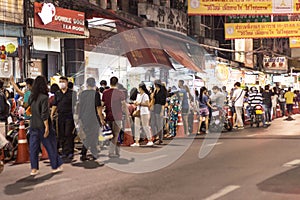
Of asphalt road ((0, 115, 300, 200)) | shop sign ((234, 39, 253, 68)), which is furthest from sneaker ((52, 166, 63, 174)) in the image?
shop sign ((234, 39, 253, 68))

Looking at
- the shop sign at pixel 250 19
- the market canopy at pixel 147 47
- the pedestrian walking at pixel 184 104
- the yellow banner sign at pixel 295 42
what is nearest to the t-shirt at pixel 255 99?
the market canopy at pixel 147 47

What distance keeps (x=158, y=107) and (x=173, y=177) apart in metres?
6.39

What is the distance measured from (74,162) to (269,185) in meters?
4.92

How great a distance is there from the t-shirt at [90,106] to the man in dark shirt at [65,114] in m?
0.56

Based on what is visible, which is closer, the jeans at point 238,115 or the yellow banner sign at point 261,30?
the jeans at point 238,115

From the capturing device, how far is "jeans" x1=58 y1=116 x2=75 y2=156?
39.8 ft

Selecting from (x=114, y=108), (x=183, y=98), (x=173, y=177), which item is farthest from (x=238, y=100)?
(x=173, y=177)

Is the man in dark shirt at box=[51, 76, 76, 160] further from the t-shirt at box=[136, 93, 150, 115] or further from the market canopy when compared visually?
the market canopy

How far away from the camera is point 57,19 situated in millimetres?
16750

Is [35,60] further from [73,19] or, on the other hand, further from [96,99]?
[96,99]

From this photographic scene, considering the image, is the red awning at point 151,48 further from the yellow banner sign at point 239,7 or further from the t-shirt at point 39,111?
the t-shirt at point 39,111

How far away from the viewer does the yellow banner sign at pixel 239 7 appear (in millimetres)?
22734

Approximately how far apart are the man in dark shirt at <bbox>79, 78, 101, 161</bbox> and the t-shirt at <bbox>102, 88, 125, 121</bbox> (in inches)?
16.5

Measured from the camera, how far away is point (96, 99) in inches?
453
